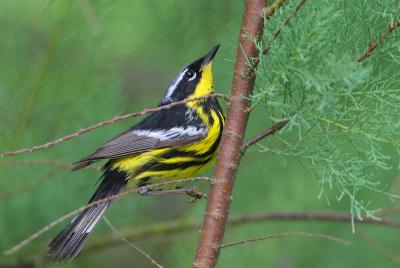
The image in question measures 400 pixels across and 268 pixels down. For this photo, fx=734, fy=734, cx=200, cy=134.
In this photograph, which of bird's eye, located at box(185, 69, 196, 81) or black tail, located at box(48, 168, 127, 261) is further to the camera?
bird's eye, located at box(185, 69, 196, 81)

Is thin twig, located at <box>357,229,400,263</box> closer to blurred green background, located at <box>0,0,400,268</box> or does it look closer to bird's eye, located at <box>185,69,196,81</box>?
blurred green background, located at <box>0,0,400,268</box>

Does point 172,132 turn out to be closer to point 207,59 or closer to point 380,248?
point 207,59

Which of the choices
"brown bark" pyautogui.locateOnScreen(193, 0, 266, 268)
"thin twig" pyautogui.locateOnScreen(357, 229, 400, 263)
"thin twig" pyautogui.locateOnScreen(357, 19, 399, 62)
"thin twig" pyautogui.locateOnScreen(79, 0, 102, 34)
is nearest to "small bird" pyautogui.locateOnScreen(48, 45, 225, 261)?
"thin twig" pyautogui.locateOnScreen(79, 0, 102, 34)

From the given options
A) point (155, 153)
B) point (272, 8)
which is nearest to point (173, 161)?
point (155, 153)

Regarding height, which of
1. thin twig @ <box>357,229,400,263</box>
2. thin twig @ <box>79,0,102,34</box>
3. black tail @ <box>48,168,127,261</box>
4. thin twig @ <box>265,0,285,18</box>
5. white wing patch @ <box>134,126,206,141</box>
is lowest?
thin twig @ <box>357,229,400,263</box>

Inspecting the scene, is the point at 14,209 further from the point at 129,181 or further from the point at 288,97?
the point at 288,97

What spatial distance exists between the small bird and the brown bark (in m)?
0.73

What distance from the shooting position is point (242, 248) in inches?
133

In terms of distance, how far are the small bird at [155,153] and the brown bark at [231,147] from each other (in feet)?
2.38

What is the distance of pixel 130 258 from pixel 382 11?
9.22 ft

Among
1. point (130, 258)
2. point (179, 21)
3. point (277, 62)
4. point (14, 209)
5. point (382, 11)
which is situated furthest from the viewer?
point (130, 258)

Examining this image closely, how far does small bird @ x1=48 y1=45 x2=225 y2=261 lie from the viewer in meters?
2.46

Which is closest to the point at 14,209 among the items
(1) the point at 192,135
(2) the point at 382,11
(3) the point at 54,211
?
(3) the point at 54,211

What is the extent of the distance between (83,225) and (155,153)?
0.35m
